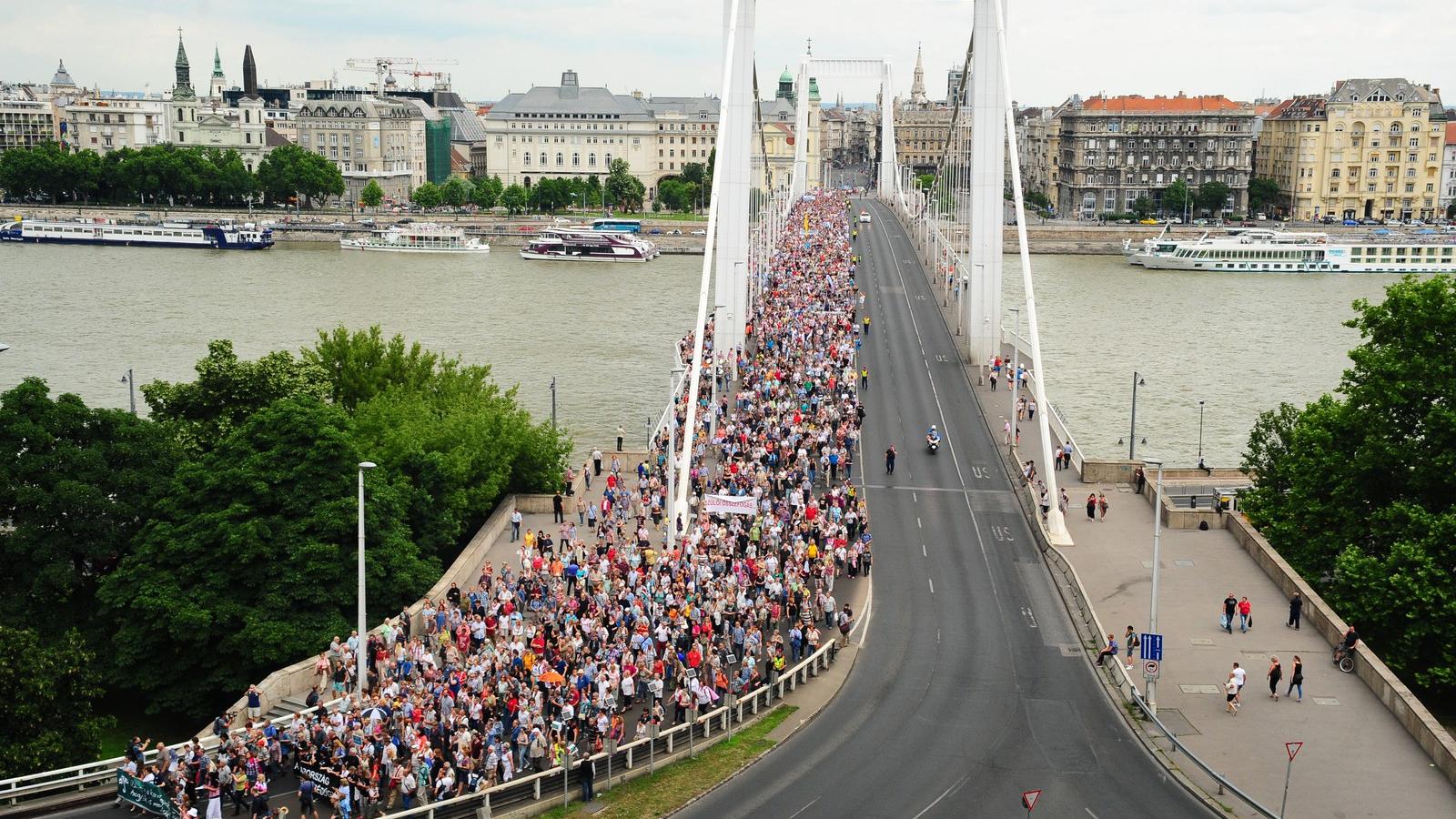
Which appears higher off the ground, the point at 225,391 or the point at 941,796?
the point at 225,391

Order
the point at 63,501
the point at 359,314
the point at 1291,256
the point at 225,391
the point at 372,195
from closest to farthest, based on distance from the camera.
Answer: the point at 63,501 < the point at 225,391 < the point at 359,314 < the point at 1291,256 < the point at 372,195

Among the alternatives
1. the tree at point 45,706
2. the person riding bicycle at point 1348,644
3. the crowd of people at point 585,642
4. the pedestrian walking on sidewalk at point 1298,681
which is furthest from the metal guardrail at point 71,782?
the person riding bicycle at point 1348,644

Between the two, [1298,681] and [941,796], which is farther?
[1298,681]

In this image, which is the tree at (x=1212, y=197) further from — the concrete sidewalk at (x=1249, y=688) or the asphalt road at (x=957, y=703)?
the concrete sidewalk at (x=1249, y=688)

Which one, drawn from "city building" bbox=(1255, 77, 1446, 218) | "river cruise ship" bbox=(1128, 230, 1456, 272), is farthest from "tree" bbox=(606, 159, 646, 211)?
"city building" bbox=(1255, 77, 1446, 218)

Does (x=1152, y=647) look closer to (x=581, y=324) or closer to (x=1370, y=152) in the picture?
(x=581, y=324)

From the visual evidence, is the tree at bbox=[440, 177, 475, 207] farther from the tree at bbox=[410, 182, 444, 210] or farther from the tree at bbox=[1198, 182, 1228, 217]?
the tree at bbox=[1198, 182, 1228, 217]

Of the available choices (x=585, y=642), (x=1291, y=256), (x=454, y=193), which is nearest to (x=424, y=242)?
(x=454, y=193)
